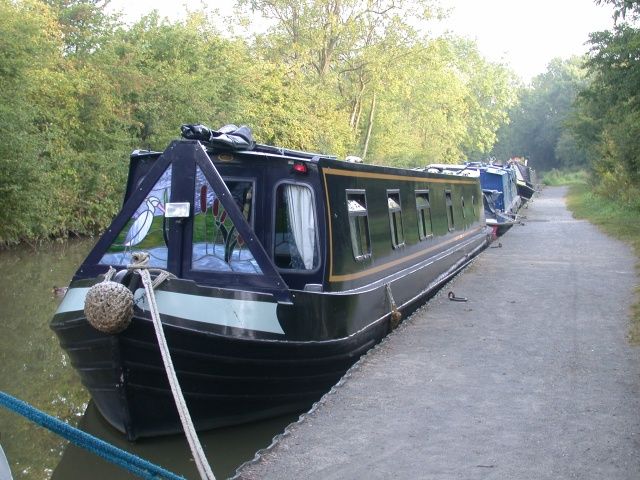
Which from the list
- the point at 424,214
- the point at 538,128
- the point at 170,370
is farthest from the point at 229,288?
the point at 538,128

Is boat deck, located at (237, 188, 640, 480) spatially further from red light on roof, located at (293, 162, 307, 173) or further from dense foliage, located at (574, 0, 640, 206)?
dense foliage, located at (574, 0, 640, 206)

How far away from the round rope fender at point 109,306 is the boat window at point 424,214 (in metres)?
6.22

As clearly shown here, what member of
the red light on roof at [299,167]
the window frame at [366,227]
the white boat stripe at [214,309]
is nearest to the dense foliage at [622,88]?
the window frame at [366,227]

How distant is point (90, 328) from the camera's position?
596cm

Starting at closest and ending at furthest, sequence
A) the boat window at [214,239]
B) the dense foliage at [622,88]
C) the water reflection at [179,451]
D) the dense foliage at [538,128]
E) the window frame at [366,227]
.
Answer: the water reflection at [179,451] → the boat window at [214,239] → the window frame at [366,227] → the dense foliage at [622,88] → the dense foliage at [538,128]

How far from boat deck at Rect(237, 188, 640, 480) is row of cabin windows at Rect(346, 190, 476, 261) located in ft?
3.18

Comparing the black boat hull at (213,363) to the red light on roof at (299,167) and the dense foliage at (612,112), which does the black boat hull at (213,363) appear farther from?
the dense foliage at (612,112)

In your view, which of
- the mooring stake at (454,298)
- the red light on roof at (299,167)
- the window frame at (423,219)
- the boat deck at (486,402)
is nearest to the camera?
the boat deck at (486,402)

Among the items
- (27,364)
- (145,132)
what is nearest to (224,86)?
(145,132)

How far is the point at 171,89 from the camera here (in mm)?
24297

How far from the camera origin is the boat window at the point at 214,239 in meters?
6.63


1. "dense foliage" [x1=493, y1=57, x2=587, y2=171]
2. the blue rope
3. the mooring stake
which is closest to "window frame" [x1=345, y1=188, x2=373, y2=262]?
the mooring stake

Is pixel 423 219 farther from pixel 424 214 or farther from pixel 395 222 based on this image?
pixel 395 222

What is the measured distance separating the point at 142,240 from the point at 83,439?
3761 mm
